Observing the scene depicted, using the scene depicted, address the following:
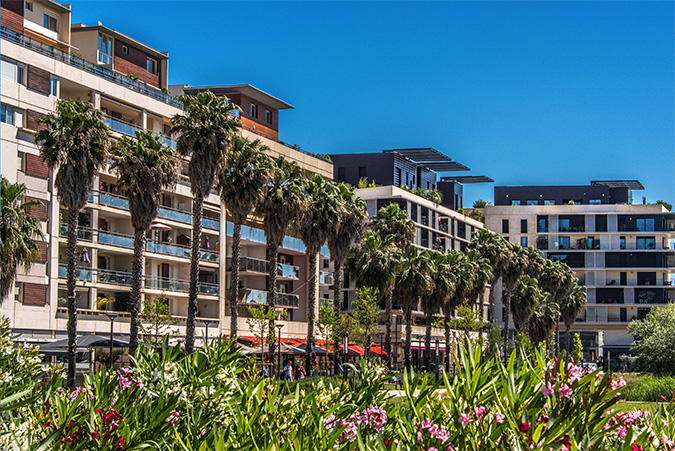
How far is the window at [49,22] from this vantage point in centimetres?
5459

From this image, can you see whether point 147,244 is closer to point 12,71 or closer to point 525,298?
point 12,71

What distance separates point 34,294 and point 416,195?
189 ft

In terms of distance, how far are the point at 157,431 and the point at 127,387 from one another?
179cm

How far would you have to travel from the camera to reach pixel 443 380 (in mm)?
7996

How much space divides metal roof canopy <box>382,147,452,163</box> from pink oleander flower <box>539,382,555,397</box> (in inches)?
4039

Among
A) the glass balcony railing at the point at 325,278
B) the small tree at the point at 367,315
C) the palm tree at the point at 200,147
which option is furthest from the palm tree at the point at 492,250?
the palm tree at the point at 200,147

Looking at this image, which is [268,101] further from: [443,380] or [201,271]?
[443,380]

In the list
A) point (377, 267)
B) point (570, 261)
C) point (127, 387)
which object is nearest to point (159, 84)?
point (377, 267)

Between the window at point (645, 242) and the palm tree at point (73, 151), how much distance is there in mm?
97955

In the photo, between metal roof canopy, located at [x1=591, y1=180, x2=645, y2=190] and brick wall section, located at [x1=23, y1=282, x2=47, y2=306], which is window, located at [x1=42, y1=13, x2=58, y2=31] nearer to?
brick wall section, located at [x1=23, y1=282, x2=47, y2=306]

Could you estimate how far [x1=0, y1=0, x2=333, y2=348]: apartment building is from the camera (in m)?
47.6

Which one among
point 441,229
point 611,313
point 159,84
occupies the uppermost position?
point 159,84

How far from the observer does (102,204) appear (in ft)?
175

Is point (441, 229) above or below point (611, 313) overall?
above
